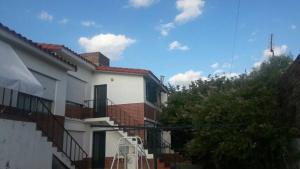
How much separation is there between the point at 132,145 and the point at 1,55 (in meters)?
10.8

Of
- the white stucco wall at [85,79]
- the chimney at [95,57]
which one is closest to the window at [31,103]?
the white stucco wall at [85,79]

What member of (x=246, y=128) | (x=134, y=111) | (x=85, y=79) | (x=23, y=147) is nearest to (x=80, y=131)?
(x=85, y=79)

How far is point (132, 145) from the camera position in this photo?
67.9 ft

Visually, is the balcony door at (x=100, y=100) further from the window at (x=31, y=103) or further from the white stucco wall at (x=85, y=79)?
the window at (x=31, y=103)

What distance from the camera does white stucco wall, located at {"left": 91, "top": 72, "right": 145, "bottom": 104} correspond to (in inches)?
929

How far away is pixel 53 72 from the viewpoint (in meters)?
17.0

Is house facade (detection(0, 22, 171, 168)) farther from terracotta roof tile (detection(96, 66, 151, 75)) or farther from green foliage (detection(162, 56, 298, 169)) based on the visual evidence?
green foliage (detection(162, 56, 298, 169))

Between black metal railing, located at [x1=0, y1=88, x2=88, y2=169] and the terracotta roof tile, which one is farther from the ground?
the terracotta roof tile

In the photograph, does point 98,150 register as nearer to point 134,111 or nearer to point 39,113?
point 134,111

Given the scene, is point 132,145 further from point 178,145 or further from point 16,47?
point 16,47

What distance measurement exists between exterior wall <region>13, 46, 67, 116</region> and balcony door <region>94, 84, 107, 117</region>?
5733mm

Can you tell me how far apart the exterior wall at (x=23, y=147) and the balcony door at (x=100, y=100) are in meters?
9.57

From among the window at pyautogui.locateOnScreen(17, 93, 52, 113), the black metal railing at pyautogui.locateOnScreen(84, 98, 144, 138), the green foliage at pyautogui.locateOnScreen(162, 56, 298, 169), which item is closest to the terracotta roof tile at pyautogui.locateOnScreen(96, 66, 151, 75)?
the black metal railing at pyautogui.locateOnScreen(84, 98, 144, 138)

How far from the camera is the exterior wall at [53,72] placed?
15230 millimetres
